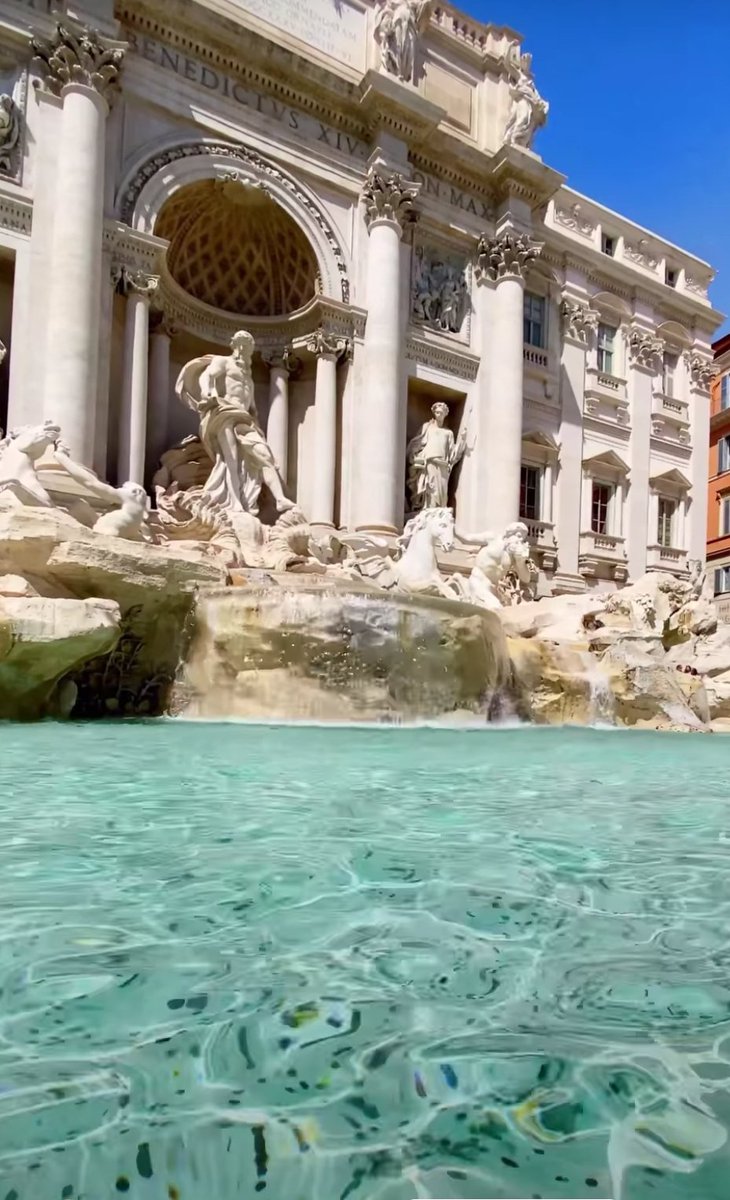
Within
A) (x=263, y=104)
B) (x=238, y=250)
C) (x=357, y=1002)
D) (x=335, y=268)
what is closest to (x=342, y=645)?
(x=357, y=1002)

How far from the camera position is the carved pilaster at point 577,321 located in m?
19.0

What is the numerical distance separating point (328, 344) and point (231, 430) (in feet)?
11.4

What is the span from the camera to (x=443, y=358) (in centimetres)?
1619

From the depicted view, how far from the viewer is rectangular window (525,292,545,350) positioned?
18.5 metres

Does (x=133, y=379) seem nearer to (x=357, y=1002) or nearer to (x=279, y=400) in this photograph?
(x=279, y=400)

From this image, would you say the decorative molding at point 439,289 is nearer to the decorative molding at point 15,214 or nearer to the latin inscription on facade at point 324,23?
the latin inscription on facade at point 324,23

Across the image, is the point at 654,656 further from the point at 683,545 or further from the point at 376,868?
the point at 683,545

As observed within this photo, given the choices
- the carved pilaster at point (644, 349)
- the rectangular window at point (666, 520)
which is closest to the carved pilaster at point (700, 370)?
the carved pilaster at point (644, 349)

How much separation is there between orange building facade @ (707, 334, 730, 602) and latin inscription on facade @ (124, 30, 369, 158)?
16.3m

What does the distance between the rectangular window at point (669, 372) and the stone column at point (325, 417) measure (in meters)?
11.0

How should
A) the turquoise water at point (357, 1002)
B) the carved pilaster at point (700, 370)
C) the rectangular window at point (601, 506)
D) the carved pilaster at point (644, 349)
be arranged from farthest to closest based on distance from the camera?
the carved pilaster at point (700, 370) → the carved pilaster at point (644, 349) → the rectangular window at point (601, 506) → the turquoise water at point (357, 1002)

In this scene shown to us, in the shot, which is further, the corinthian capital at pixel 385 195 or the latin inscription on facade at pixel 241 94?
the corinthian capital at pixel 385 195

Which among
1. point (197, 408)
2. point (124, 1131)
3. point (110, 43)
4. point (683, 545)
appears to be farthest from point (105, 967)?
point (683, 545)

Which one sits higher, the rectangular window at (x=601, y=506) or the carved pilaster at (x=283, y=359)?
the carved pilaster at (x=283, y=359)
